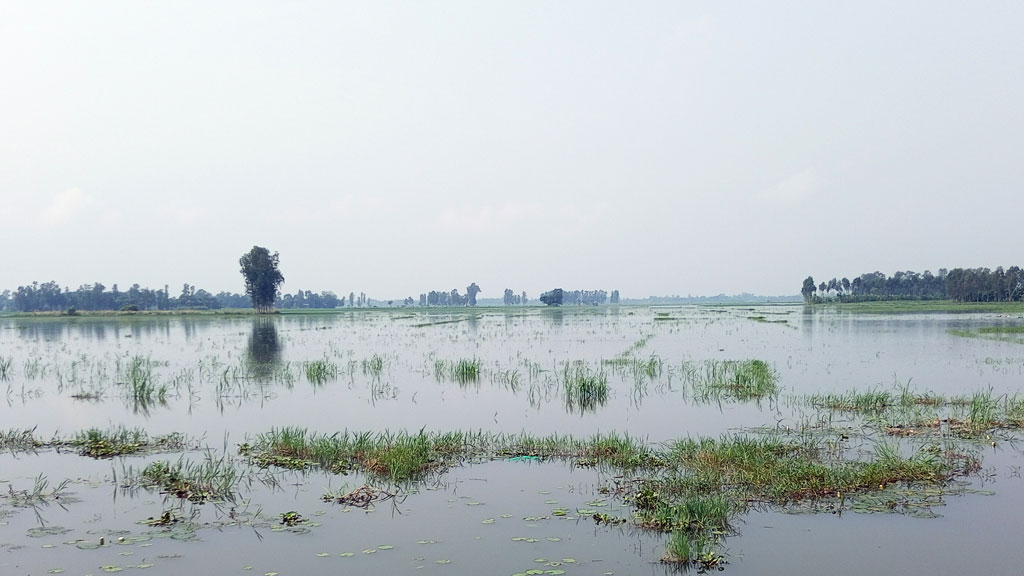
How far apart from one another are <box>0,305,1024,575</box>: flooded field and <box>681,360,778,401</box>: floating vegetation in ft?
0.58

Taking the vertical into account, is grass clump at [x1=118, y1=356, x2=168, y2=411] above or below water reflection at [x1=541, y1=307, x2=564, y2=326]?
below

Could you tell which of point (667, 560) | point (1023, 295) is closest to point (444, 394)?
point (667, 560)

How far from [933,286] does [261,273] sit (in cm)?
13609

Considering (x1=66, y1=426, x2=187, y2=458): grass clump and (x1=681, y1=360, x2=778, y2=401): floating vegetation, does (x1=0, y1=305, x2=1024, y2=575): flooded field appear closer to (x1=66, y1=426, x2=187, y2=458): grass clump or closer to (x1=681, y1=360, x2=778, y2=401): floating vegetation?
(x1=66, y1=426, x2=187, y2=458): grass clump

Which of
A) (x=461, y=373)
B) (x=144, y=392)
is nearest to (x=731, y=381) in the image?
(x=461, y=373)

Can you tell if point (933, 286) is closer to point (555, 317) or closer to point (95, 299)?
point (555, 317)

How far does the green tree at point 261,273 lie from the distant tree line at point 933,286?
110679 mm

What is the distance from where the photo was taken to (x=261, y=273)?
340 feet

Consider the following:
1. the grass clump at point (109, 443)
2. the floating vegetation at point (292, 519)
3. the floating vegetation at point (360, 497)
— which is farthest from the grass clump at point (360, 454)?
the grass clump at point (109, 443)

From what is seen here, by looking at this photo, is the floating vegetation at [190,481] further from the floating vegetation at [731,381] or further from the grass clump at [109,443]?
the floating vegetation at [731,381]

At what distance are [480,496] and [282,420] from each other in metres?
8.05

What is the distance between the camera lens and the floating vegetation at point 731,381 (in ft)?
60.3

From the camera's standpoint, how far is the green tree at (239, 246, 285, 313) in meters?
104

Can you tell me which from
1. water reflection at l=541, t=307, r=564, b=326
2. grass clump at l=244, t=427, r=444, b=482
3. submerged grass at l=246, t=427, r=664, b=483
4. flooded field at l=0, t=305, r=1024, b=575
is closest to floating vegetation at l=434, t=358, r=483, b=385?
flooded field at l=0, t=305, r=1024, b=575
